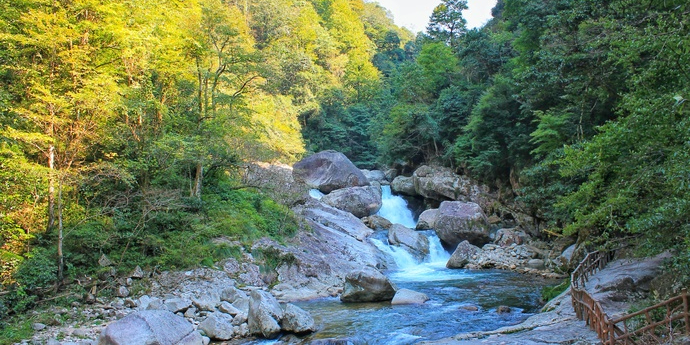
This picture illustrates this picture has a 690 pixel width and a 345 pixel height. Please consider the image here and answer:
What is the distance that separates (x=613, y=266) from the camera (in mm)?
14375

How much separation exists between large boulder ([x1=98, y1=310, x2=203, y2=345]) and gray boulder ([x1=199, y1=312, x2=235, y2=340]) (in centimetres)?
50

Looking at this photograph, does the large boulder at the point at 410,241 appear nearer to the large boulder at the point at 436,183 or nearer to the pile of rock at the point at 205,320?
the large boulder at the point at 436,183

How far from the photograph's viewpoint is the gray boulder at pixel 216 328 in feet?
33.5

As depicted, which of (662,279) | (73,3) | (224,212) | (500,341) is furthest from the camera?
(224,212)

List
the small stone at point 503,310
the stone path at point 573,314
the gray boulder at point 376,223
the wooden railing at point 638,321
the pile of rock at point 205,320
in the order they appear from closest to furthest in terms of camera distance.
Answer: the wooden railing at point 638,321 < the stone path at point 573,314 < the pile of rock at point 205,320 < the small stone at point 503,310 < the gray boulder at point 376,223

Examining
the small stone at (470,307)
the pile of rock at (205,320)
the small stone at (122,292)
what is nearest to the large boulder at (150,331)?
the pile of rock at (205,320)

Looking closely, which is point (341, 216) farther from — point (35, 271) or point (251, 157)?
point (35, 271)

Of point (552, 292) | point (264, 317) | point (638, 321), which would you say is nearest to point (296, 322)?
point (264, 317)

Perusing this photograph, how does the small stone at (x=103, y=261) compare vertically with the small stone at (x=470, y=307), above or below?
above

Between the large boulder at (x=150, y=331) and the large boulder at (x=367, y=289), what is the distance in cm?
584

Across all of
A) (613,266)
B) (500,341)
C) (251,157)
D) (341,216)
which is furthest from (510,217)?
(500,341)

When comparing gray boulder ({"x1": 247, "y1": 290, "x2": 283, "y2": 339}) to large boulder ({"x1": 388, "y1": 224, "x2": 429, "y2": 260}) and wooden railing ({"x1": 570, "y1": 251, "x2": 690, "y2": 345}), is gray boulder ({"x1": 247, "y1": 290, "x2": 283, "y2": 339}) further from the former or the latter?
large boulder ({"x1": 388, "y1": 224, "x2": 429, "y2": 260})

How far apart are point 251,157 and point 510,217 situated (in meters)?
17.1

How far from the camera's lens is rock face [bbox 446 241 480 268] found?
2158 cm
